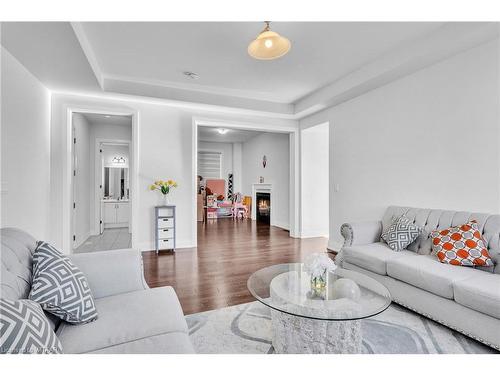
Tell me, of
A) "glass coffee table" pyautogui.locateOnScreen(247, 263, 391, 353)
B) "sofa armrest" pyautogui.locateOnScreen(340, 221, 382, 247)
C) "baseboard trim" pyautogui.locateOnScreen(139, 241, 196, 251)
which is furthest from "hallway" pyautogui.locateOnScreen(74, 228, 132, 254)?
"glass coffee table" pyautogui.locateOnScreen(247, 263, 391, 353)

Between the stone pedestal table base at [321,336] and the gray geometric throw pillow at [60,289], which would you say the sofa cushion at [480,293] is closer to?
the stone pedestal table base at [321,336]

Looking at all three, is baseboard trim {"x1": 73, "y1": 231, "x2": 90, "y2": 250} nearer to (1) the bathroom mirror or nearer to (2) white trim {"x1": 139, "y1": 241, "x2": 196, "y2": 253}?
(2) white trim {"x1": 139, "y1": 241, "x2": 196, "y2": 253}

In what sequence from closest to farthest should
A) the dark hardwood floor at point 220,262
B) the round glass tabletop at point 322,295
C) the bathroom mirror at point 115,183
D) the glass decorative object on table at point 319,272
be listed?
the round glass tabletop at point 322,295, the glass decorative object on table at point 319,272, the dark hardwood floor at point 220,262, the bathroom mirror at point 115,183

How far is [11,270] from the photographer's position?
3.90 ft

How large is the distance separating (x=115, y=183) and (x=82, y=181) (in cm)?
195

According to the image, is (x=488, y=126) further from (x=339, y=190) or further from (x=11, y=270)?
(x=11, y=270)

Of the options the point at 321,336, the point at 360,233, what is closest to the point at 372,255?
the point at 360,233

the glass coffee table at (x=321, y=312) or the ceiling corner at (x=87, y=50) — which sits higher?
the ceiling corner at (x=87, y=50)

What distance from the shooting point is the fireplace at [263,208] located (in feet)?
24.3

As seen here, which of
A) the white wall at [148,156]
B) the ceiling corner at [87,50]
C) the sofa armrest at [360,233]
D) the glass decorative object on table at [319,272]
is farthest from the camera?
the white wall at [148,156]

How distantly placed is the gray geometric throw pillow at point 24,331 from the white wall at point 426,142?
3314 millimetres

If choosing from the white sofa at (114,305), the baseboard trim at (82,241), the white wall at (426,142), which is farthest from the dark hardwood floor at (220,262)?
the baseboard trim at (82,241)

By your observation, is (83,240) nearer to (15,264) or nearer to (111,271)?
(111,271)
